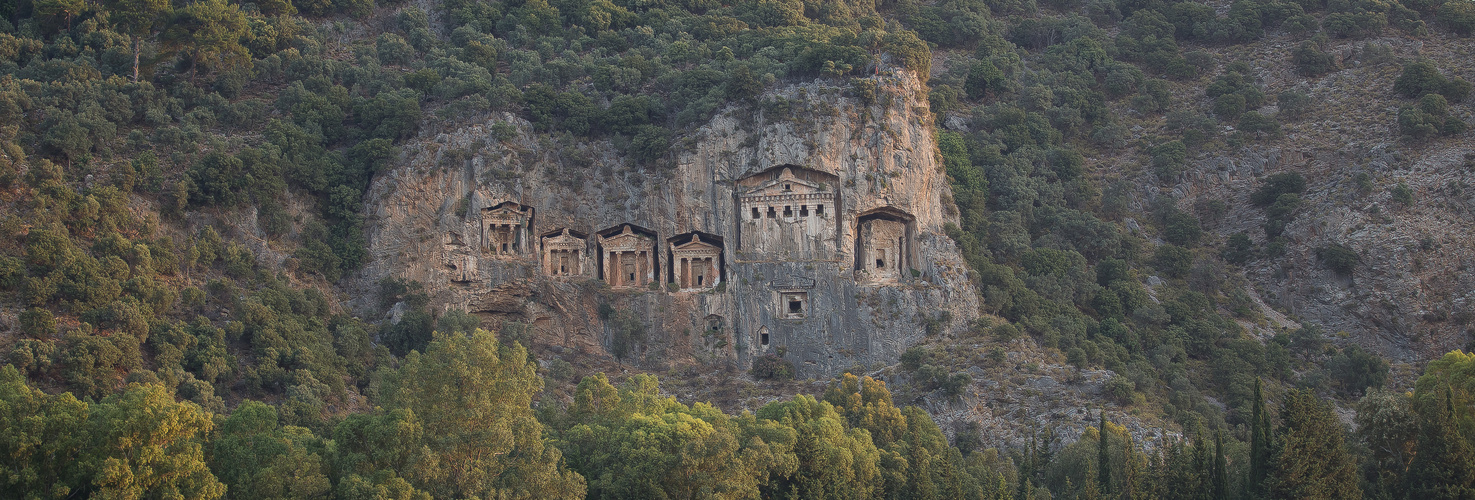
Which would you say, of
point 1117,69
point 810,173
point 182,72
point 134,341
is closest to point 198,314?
point 134,341

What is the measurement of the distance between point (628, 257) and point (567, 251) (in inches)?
118

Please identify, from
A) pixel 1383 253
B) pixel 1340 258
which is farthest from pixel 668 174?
pixel 1383 253

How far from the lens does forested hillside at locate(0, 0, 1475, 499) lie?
149 feet

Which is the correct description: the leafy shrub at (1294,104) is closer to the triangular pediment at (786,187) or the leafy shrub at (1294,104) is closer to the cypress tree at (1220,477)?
the triangular pediment at (786,187)

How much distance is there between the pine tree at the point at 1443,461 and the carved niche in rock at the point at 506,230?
41.8 meters

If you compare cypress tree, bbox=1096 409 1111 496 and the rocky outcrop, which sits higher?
the rocky outcrop

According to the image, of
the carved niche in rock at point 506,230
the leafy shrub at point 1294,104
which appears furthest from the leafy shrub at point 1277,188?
the carved niche in rock at point 506,230

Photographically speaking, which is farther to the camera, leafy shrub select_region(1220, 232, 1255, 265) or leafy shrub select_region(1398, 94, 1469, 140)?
leafy shrub select_region(1220, 232, 1255, 265)

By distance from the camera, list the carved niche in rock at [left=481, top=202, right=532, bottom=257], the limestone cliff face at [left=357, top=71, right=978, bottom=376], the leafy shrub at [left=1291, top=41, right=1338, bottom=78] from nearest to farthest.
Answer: the limestone cliff face at [left=357, top=71, right=978, bottom=376] → the carved niche in rock at [left=481, top=202, right=532, bottom=257] → the leafy shrub at [left=1291, top=41, right=1338, bottom=78]

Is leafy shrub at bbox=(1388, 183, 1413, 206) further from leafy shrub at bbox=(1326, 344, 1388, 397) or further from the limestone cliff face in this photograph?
the limestone cliff face

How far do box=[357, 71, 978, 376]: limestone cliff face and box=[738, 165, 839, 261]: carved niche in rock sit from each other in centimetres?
7

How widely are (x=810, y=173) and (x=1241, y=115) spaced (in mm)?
30930

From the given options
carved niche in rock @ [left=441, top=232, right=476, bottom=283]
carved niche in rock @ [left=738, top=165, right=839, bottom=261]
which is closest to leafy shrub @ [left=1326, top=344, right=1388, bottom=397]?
carved niche in rock @ [left=738, top=165, right=839, bottom=261]

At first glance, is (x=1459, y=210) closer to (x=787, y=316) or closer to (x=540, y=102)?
(x=787, y=316)
